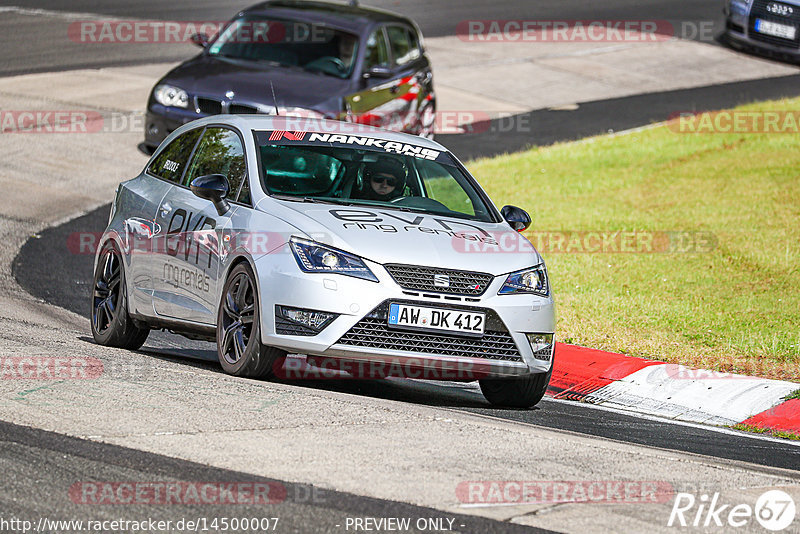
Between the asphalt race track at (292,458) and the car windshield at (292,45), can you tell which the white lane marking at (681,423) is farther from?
the car windshield at (292,45)

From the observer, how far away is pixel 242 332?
797 cm

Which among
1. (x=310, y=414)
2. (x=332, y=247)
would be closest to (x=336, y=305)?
(x=332, y=247)

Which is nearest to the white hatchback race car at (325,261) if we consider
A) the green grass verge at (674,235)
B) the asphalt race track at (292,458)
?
the asphalt race track at (292,458)

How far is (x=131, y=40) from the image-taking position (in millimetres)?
25219

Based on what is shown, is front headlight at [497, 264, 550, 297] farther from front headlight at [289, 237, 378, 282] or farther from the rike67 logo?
the rike67 logo

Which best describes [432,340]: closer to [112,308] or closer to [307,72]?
[112,308]

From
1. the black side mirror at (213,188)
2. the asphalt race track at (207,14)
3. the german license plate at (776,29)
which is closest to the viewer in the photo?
the black side mirror at (213,188)

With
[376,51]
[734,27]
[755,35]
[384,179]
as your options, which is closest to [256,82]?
[376,51]

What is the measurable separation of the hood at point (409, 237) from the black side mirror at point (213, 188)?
34 centimetres

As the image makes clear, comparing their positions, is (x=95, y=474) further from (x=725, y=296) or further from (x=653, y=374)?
(x=725, y=296)

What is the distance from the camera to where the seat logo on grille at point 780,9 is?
25641 millimetres

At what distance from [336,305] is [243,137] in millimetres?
1904

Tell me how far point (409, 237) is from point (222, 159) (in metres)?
1.78

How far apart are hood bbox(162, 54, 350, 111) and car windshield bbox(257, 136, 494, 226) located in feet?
21.0
